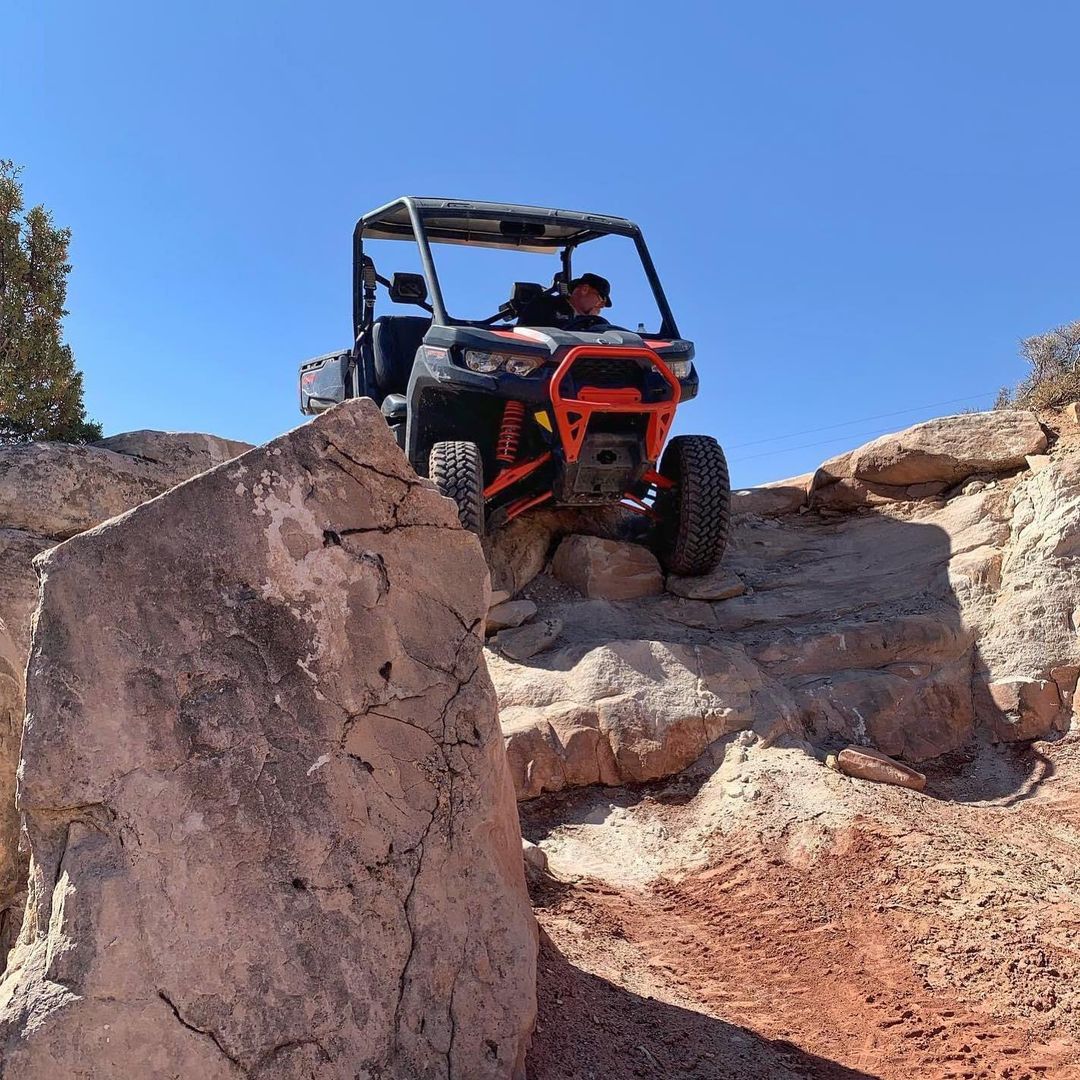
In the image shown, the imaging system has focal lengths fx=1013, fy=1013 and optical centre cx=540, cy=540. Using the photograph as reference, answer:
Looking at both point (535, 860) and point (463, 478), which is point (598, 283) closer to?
point (463, 478)

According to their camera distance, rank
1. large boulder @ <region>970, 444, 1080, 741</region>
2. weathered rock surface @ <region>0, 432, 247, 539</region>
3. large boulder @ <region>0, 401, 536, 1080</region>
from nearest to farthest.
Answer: large boulder @ <region>0, 401, 536, 1080</region>, large boulder @ <region>970, 444, 1080, 741</region>, weathered rock surface @ <region>0, 432, 247, 539</region>

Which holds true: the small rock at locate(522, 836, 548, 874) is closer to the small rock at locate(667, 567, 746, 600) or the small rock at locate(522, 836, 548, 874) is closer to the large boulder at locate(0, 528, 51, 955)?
the large boulder at locate(0, 528, 51, 955)

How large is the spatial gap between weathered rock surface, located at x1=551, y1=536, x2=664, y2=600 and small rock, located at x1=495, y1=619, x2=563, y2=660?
2.02 ft

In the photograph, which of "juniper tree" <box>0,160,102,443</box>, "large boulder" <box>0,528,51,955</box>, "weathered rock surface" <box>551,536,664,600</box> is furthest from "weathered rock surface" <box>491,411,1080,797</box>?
"juniper tree" <box>0,160,102,443</box>

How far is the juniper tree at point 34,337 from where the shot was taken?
8531 mm

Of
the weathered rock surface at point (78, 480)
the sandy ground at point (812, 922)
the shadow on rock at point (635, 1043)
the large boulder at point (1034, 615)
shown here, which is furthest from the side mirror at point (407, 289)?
the shadow on rock at point (635, 1043)

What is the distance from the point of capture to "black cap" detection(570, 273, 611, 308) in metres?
7.58

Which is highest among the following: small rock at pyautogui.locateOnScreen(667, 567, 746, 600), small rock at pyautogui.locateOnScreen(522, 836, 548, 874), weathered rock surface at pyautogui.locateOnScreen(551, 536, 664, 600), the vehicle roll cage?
the vehicle roll cage

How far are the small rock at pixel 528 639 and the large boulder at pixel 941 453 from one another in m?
3.13

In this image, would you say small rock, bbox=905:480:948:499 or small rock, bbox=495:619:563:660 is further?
small rock, bbox=905:480:948:499

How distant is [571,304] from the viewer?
7.62m

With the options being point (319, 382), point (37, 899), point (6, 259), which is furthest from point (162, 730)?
point (6, 259)

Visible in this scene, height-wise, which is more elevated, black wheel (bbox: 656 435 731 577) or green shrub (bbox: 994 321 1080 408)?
green shrub (bbox: 994 321 1080 408)

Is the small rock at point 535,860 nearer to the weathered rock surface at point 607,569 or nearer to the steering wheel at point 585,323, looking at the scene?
the weathered rock surface at point 607,569
